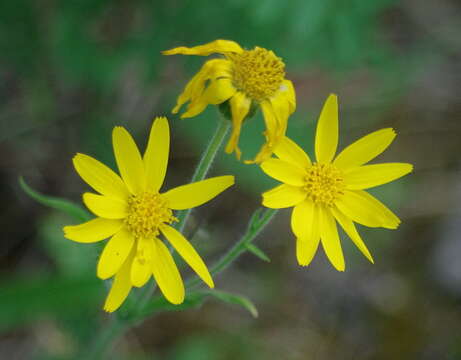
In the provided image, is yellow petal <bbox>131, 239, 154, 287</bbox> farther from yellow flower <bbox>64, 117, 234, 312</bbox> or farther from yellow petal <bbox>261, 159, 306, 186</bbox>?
yellow petal <bbox>261, 159, 306, 186</bbox>

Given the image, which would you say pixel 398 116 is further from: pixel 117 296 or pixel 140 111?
pixel 117 296

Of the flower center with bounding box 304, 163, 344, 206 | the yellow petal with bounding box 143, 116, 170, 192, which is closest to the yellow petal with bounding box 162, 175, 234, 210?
the yellow petal with bounding box 143, 116, 170, 192

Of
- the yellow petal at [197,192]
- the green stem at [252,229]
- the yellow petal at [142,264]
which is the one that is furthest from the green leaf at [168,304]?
the yellow petal at [197,192]

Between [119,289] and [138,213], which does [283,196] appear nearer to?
[138,213]

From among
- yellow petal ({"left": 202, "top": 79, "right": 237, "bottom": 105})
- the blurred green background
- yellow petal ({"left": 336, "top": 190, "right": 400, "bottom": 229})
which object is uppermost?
yellow petal ({"left": 202, "top": 79, "right": 237, "bottom": 105})

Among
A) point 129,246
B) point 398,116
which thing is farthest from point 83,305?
point 398,116

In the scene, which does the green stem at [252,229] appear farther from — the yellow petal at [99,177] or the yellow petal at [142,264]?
the yellow petal at [99,177]
